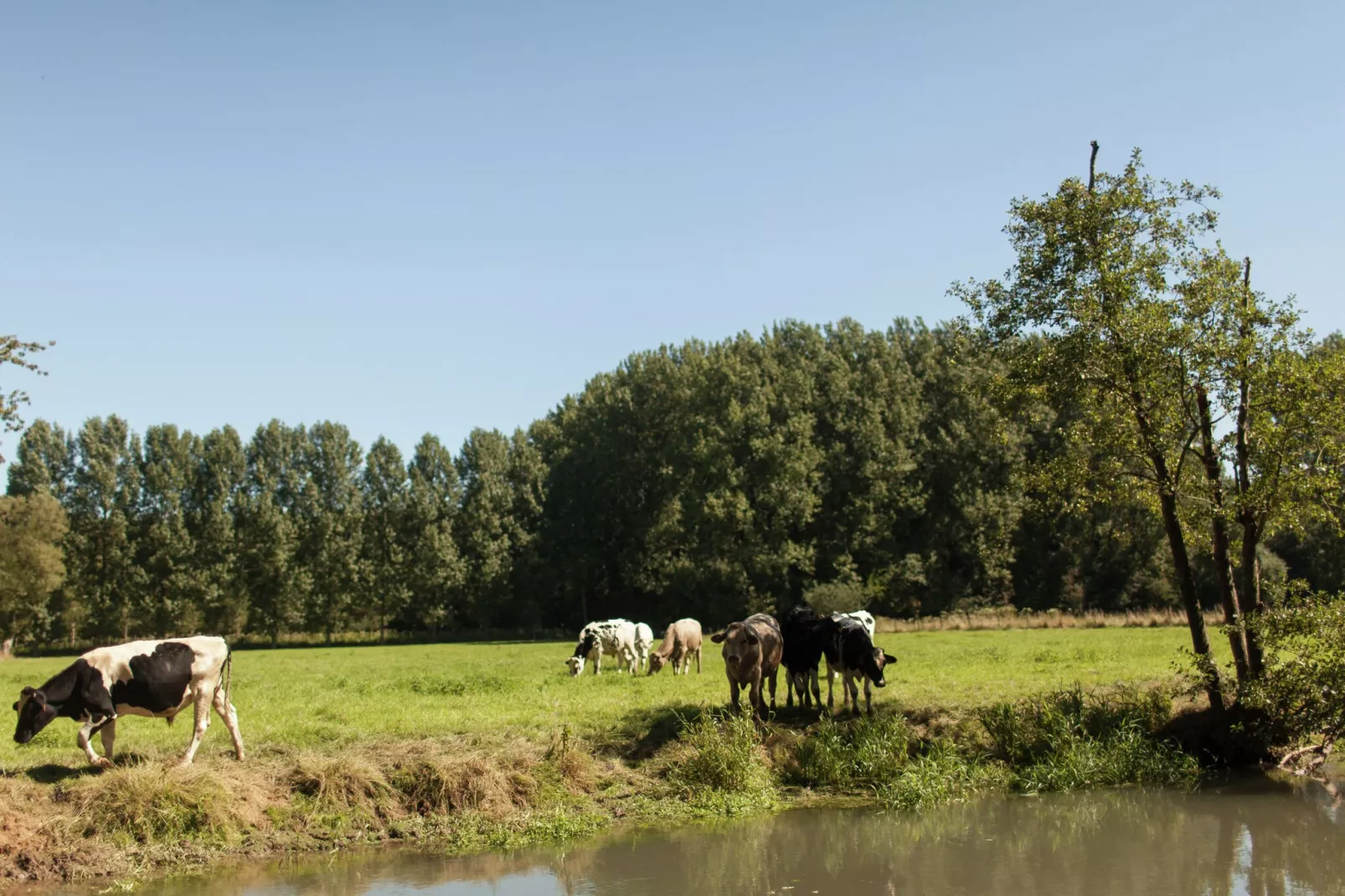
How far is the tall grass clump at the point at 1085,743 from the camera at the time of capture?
56.0 feet

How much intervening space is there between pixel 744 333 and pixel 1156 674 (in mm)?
52452

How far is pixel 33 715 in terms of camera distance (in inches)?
599

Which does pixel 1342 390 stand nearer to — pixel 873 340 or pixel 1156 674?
pixel 1156 674

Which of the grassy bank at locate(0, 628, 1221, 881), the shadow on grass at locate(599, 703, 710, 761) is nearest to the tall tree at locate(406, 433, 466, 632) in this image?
the grassy bank at locate(0, 628, 1221, 881)

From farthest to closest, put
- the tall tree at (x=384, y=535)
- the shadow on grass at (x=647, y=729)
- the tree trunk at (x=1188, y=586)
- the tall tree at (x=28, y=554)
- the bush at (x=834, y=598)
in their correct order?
the tall tree at (x=384, y=535) < the tall tree at (x=28, y=554) < the bush at (x=834, y=598) < the tree trunk at (x=1188, y=586) < the shadow on grass at (x=647, y=729)

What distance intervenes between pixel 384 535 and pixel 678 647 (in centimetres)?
5087

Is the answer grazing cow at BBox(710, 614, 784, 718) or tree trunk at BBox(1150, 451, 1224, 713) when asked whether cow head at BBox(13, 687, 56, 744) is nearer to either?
grazing cow at BBox(710, 614, 784, 718)

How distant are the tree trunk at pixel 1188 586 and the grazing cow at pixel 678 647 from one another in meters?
12.6

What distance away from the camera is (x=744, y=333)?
2867 inches

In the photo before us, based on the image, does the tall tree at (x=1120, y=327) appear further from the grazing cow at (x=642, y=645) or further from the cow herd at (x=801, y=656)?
the grazing cow at (x=642, y=645)

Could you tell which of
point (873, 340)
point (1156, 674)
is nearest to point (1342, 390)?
point (1156, 674)

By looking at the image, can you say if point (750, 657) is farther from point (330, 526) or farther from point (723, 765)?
point (330, 526)

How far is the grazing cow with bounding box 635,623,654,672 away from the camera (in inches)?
1196

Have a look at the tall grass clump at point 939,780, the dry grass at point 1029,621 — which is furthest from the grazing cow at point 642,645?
the dry grass at point 1029,621
